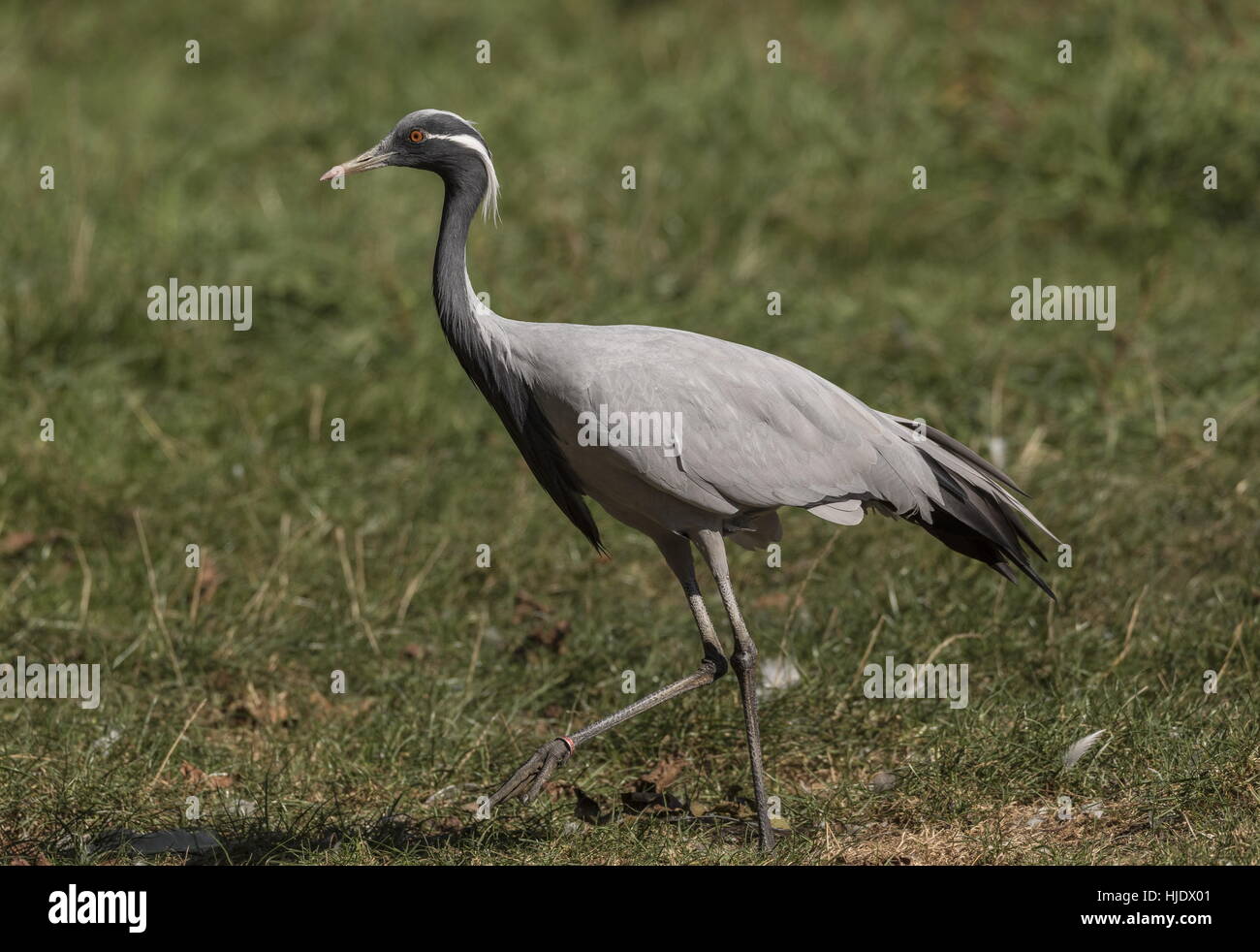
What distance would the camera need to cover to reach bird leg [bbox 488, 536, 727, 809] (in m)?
4.83

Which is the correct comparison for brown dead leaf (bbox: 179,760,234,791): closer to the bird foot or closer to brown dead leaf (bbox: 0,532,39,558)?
the bird foot

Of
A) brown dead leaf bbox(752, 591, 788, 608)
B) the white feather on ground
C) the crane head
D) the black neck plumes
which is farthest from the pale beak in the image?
the white feather on ground

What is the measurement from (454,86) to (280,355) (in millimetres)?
3246

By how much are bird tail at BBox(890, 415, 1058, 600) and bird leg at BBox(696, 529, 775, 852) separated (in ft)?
2.11


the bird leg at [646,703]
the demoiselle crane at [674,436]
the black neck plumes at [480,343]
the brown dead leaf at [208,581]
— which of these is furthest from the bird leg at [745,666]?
the brown dead leaf at [208,581]

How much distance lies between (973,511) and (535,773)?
162cm

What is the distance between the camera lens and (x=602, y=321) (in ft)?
26.6

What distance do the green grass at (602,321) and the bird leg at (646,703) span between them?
0.65 ft

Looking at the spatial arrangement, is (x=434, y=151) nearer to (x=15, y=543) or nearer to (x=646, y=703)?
(x=646, y=703)

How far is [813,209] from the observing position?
31.2ft

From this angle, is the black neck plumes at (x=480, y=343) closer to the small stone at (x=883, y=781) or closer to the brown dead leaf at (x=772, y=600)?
the small stone at (x=883, y=781)

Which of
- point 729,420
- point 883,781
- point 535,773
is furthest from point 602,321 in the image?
point 535,773

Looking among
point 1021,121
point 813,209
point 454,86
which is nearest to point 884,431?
point 813,209

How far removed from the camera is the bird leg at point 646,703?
4828 mm
